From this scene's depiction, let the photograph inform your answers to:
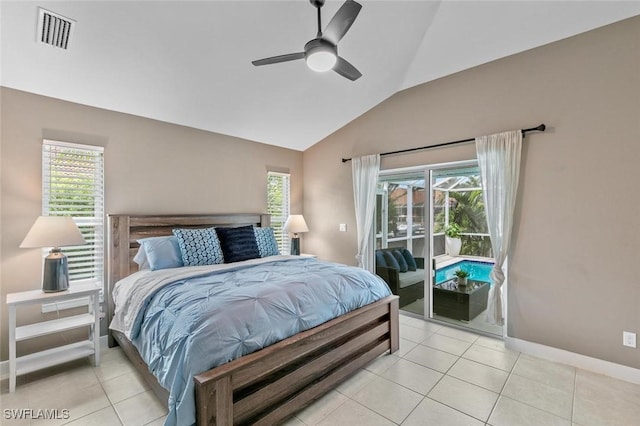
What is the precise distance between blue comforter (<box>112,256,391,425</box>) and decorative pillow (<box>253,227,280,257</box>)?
102 centimetres

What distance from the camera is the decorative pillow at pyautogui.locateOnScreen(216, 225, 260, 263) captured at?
3.50m

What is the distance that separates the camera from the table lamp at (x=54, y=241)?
249 centimetres

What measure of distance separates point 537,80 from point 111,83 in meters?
4.30

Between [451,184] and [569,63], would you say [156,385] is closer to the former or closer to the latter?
[451,184]

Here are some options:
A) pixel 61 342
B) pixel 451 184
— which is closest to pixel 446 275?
pixel 451 184

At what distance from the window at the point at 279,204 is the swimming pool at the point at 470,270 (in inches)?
101

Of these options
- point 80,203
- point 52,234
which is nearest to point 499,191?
point 52,234

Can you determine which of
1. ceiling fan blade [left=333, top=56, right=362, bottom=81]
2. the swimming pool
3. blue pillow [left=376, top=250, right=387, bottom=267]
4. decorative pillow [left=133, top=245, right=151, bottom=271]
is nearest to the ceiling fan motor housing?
ceiling fan blade [left=333, top=56, right=362, bottom=81]

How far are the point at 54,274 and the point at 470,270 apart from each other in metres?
4.39

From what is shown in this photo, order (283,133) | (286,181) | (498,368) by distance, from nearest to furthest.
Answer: (498,368) → (283,133) → (286,181)

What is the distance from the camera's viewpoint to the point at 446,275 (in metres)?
3.88

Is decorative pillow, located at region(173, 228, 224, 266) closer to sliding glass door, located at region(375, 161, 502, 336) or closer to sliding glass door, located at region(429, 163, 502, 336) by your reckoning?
sliding glass door, located at region(375, 161, 502, 336)

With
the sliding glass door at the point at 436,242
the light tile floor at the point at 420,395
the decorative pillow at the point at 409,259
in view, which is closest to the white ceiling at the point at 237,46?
the sliding glass door at the point at 436,242

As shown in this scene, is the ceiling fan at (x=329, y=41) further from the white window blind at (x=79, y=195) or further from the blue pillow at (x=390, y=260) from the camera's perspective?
the blue pillow at (x=390, y=260)
